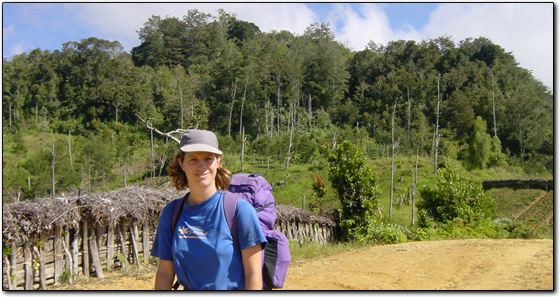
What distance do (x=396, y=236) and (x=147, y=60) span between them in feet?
158

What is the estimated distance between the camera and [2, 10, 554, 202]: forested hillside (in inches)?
1296

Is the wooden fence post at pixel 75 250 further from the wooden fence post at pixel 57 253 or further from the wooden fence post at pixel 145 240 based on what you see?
the wooden fence post at pixel 145 240

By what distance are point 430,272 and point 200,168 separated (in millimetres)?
4191

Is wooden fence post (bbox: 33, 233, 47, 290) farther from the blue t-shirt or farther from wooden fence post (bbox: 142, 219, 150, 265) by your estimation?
the blue t-shirt

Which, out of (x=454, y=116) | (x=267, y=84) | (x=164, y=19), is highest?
(x=164, y=19)

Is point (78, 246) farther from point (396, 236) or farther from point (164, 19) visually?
point (164, 19)

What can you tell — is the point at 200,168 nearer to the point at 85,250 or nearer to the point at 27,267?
the point at 27,267

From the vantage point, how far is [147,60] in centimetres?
5431

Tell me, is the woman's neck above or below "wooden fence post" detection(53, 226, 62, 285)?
above

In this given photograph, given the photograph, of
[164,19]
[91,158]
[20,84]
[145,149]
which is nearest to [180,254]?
[91,158]

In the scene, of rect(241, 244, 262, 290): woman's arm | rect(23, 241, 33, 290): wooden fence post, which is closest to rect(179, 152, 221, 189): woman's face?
rect(241, 244, 262, 290): woman's arm

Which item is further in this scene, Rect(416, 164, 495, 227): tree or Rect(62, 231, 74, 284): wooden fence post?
Rect(416, 164, 495, 227): tree

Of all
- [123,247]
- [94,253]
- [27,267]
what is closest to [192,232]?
[27,267]

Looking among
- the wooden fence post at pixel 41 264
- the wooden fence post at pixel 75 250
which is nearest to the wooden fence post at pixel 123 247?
the wooden fence post at pixel 75 250
